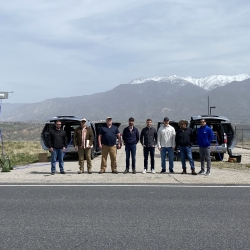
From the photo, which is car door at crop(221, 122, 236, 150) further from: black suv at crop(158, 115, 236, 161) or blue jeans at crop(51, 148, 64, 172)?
blue jeans at crop(51, 148, 64, 172)

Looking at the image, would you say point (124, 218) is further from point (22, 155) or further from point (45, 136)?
point (22, 155)

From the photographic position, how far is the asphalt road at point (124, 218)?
5.45 m

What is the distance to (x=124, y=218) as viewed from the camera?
6742 millimetres

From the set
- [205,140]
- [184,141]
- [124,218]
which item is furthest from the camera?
[184,141]

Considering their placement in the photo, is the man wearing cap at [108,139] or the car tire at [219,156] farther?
the car tire at [219,156]

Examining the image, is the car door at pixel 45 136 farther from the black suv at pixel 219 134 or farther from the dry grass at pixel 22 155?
the black suv at pixel 219 134

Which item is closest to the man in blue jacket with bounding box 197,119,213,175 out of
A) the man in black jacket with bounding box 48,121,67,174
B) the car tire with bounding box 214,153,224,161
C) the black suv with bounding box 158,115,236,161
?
the man in black jacket with bounding box 48,121,67,174

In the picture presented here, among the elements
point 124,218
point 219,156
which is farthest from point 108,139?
point 219,156

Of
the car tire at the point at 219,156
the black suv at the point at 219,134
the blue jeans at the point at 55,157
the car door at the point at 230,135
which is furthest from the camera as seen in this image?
the car tire at the point at 219,156

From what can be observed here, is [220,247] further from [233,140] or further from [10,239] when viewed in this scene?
[233,140]

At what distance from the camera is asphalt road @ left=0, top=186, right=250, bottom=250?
5452 mm

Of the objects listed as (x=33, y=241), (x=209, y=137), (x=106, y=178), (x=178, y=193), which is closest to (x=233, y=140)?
(x=209, y=137)

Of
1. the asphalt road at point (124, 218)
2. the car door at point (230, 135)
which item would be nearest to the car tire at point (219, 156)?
the car door at point (230, 135)

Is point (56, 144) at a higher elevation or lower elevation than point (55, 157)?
higher
